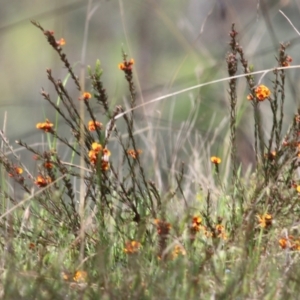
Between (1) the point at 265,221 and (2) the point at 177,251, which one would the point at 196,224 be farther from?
(1) the point at 265,221

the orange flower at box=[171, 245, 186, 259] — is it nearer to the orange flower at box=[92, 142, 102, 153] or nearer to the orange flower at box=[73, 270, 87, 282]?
the orange flower at box=[73, 270, 87, 282]

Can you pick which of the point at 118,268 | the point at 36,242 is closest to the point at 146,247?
the point at 118,268

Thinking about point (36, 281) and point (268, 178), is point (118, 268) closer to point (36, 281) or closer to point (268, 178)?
point (36, 281)

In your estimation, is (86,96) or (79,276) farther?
(86,96)

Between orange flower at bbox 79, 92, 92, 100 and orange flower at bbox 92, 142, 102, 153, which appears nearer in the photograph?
orange flower at bbox 92, 142, 102, 153

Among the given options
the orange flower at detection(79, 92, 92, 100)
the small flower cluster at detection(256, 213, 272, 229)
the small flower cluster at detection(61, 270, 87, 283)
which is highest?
the orange flower at detection(79, 92, 92, 100)

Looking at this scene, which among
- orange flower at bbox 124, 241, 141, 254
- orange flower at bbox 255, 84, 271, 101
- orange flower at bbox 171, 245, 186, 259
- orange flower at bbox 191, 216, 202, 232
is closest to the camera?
orange flower at bbox 124, 241, 141, 254

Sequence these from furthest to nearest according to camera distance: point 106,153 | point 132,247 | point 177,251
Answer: point 106,153 < point 177,251 < point 132,247

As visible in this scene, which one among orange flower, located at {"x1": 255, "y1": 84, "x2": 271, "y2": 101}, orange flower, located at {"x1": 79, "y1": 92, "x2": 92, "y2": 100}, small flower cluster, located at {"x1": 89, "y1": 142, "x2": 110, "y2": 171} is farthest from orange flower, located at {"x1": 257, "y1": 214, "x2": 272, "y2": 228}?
orange flower, located at {"x1": 79, "y1": 92, "x2": 92, "y2": 100}

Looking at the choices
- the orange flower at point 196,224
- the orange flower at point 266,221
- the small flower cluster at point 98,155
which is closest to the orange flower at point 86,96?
the small flower cluster at point 98,155

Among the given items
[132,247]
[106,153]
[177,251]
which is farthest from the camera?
[106,153]

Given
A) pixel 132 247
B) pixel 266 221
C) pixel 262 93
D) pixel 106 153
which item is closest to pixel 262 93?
pixel 262 93

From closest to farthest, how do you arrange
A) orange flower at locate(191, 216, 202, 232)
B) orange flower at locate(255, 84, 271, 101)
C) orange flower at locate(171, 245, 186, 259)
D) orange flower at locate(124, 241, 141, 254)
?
orange flower at locate(124, 241, 141, 254) → orange flower at locate(171, 245, 186, 259) → orange flower at locate(191, 216, 202, 232) → orange flower at locate(255, 84, 271, 101)

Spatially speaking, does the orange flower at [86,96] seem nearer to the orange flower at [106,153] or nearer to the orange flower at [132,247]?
the orange flower at [106,153]
